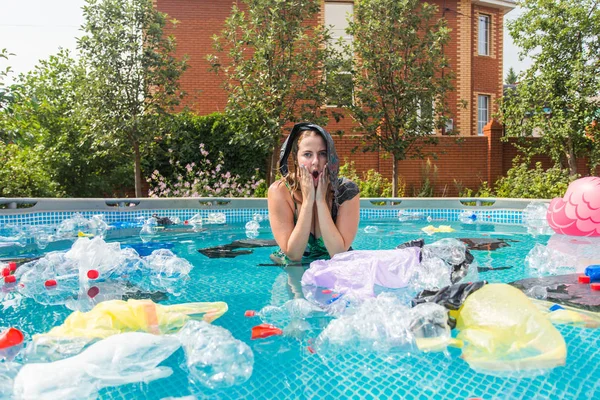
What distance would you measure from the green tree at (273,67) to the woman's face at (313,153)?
6551mm

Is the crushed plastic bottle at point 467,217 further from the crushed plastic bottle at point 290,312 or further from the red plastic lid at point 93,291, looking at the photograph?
the red plastic lid at point 93,291

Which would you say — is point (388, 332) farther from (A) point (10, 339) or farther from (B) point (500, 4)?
(B) point (500, 4)

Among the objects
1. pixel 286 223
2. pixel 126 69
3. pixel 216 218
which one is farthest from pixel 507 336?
pixel 126 69

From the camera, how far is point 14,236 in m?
6.19

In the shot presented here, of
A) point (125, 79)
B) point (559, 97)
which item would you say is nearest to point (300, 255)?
point (125, 79)

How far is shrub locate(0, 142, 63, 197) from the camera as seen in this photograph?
8.76 m

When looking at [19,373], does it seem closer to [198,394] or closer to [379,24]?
[198,394]

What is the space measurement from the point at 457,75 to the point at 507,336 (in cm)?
1588

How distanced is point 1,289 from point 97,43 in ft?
22.6

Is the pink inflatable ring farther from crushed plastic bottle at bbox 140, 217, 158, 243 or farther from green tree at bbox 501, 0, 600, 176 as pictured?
green tree at bbox 501, 0, 600, 176

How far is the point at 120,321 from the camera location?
232cm

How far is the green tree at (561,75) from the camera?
38.1 feet

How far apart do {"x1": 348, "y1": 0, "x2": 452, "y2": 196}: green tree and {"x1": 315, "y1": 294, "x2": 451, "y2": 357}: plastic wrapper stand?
28.0ft

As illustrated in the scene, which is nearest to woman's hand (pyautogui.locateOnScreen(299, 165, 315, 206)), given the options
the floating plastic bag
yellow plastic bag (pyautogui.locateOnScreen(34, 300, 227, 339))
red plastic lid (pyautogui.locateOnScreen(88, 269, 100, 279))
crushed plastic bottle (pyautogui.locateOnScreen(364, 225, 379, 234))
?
the floating plastic bag
